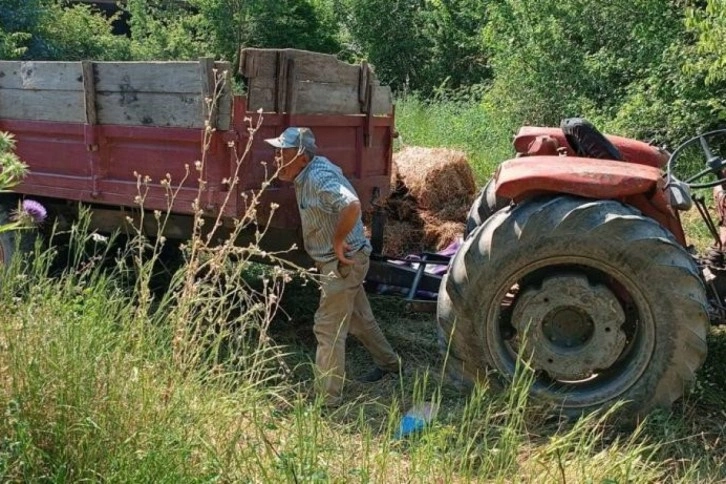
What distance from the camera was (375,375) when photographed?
16.0ft

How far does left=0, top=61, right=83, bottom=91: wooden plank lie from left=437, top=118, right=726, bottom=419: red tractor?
9.58 feet

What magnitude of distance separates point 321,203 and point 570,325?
1482mm

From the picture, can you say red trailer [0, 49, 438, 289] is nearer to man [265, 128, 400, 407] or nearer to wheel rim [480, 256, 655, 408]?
man [265, 128, 400, 407]

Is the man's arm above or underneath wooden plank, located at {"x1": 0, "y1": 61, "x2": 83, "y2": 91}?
underneath

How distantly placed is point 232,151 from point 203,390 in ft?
6.19

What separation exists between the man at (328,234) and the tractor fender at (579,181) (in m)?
0.89

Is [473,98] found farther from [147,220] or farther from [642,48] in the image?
[147,220]

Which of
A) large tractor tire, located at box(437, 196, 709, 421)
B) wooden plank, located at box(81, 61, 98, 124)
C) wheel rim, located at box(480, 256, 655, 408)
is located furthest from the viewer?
wooden plank, located at box(81, 61, 98, 124)

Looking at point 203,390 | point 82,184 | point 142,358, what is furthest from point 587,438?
point 82,184

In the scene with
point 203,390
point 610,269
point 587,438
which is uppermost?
point 610,269

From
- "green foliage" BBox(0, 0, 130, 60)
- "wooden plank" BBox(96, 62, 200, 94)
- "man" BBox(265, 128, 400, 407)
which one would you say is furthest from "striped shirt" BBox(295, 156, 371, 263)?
"green foliage" BBox(0, 0, 130, 60)

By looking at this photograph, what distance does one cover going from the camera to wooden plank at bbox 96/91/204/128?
4.70 meters

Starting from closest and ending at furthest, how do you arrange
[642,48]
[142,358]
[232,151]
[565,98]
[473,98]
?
[142,358] < [232,151] < [642,48] < [565,98] < [473,98]

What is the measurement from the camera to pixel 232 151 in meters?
4.58
